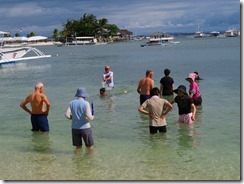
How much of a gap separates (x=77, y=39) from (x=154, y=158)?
165309 millimetres

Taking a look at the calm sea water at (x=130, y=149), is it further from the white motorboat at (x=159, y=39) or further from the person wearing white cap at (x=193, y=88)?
the white motorboat at (x=159, y=39)

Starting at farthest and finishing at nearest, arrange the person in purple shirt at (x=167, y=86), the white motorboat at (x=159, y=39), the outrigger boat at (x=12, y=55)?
1. the white motorboat at (x=159, y=39)
2. the outrigger boat at (x=12, y=55)
3. the person in purple shirt at (x=167, y=86)

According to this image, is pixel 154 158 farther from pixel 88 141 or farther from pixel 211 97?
pixel 211 97

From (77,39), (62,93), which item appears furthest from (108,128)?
(77,39)

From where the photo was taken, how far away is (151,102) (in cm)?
900

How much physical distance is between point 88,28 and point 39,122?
163460 millimetres

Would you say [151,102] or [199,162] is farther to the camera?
[151,102]

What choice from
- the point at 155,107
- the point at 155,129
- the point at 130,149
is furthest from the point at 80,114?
the point at 155,129

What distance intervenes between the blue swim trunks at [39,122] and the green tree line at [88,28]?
531ft

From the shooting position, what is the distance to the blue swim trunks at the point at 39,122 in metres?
10.5

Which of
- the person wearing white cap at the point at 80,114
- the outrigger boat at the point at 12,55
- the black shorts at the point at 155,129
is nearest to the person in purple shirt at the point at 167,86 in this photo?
the black shorts at the point at 155,129

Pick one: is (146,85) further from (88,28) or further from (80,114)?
(88,28)

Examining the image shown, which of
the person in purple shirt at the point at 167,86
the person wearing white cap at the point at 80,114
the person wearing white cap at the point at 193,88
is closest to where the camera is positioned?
the person wearing white cap at the point at 80,114

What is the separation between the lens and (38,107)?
10133 mm
